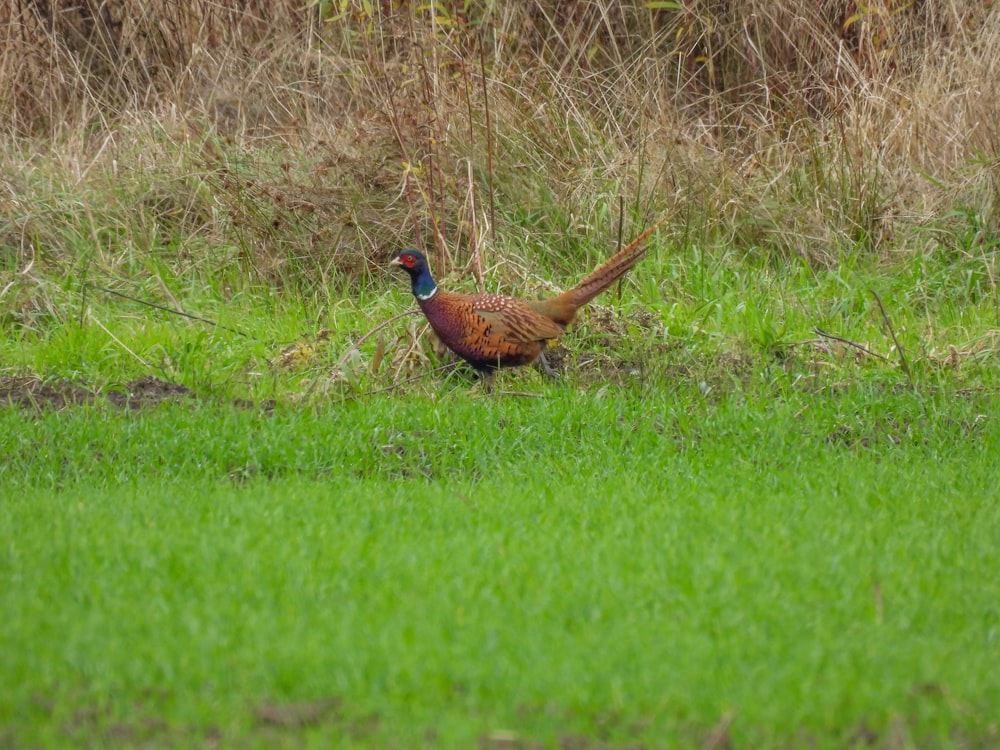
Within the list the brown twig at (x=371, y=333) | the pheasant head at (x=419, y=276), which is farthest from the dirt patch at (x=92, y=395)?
the pheasant head at (x=419, y=276)

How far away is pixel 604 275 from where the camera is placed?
740 cm

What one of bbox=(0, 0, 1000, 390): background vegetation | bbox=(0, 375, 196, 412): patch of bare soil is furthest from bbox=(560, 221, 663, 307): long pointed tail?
bbox=(0, 375, 196, 412): patch of bare soil

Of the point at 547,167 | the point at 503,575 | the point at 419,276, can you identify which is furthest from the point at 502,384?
the point at 503,575

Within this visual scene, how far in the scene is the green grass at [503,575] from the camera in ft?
10.1

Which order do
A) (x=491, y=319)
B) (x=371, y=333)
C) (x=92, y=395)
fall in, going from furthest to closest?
(x=371, y=333) → (x=491, y=319) → (x=92, y=395)

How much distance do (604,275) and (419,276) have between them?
3.69 feet

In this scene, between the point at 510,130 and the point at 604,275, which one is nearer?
the point at 604,275

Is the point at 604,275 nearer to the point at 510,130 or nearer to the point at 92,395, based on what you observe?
the point at 510,130

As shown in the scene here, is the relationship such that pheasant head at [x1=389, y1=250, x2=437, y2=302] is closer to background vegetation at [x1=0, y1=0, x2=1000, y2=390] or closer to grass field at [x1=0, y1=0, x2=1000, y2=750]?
grass field at [x1=0, y1=0, x2=1000, y2=750]

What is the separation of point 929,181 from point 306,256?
15.0 feet

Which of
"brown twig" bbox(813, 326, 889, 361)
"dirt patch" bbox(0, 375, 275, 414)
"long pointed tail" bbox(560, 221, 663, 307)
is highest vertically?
"long pointed tail" bbox(560, 221, 663, 307)

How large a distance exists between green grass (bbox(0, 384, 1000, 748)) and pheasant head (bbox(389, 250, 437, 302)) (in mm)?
1011

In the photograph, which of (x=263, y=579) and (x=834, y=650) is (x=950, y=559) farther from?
(x=263, y=579)

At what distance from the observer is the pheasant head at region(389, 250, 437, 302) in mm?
7070
